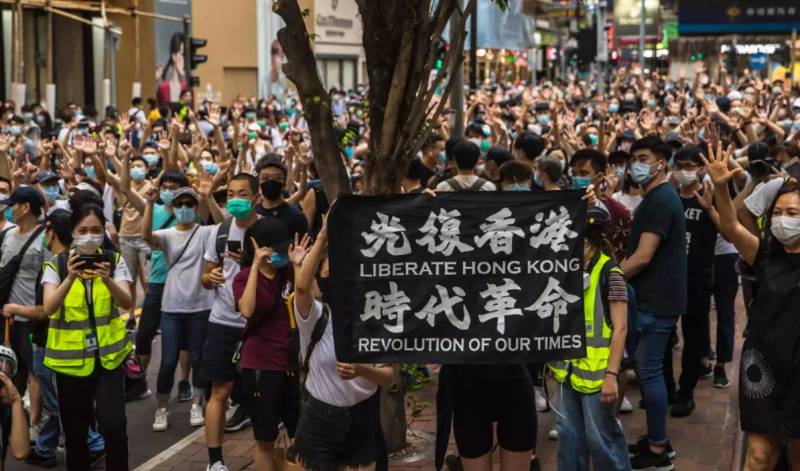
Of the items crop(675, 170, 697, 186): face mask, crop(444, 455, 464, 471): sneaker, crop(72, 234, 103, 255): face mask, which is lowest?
crop(444, 455, 464, 471): sneaker

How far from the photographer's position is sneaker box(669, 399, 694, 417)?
920 cm

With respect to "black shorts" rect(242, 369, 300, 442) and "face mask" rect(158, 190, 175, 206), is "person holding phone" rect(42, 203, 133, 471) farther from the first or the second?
"face mask" rect(158, 190, 175, 206)

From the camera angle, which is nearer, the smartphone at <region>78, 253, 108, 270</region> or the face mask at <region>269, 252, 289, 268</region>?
the smartphone at <region>78, 253, 108, 270</region>

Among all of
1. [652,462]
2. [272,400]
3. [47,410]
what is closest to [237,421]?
[47,410]

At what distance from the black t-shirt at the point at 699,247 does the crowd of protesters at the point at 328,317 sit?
12 millimetres

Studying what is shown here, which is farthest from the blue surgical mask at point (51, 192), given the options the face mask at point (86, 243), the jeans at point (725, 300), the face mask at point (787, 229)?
the face mask at point (787, 229)

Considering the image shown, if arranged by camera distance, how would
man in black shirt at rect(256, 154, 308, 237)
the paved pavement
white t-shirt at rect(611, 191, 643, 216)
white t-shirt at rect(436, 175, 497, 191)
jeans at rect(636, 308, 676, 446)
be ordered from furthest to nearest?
white t-shirt at rect(611, 191, 643, 216) → white t-shirt at rect(436, 175, 497, 191) → man in black shirt at rect(256, 154, 308, 237) → the paved pavement → jeans at rect(636, 308, 676, 446)

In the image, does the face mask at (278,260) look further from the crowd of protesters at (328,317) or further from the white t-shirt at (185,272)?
the white t-shirt at (185,272)

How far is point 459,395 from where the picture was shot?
6352mm

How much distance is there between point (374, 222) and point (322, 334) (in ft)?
2.03

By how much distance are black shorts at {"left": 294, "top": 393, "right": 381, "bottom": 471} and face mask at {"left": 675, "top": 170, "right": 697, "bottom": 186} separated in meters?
3.74

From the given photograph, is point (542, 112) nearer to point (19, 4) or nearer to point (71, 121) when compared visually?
point (71, 121)

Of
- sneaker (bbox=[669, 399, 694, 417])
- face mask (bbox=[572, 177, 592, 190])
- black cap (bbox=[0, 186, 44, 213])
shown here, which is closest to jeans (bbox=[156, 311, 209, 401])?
black cap (bbox=[0, 186, 44, 213])

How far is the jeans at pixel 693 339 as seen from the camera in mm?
9203
